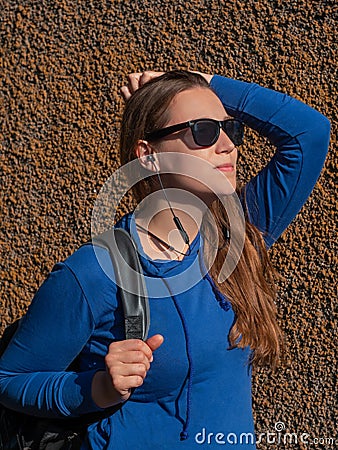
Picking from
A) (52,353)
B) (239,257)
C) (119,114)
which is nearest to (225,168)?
(239,257)

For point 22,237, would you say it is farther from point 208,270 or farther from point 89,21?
point 208,270

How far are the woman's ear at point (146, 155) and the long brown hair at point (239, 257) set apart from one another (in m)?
0.02

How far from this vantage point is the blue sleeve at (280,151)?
2.04 meters

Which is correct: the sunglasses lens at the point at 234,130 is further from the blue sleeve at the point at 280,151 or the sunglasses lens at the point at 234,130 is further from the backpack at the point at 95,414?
the backpack at the point at 95,414

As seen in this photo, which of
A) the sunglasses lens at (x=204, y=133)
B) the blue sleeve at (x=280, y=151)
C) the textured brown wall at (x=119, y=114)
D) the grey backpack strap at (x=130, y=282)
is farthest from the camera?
the textured brown wall at (x=119, y=114)

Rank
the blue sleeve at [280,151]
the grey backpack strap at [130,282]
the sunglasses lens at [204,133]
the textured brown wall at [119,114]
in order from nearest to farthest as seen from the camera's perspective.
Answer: the grey backpack strap at [130,282] → the sunglasses lens at [204,133] → the blue sleeve at [280,151] → the textured brown wall at [119,114]

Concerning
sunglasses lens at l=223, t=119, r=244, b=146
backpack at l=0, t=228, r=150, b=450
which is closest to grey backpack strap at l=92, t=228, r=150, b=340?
backpack at l=0, t=228, r=150, b=450

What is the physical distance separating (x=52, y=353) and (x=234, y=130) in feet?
2.40

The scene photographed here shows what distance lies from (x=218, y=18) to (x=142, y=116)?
54.2 inches

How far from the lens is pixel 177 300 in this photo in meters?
1.78

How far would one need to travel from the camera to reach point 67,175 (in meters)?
3.29

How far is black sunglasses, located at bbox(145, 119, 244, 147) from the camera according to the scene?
5.95 feet

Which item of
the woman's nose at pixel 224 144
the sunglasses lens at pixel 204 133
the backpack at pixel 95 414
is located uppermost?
the sunglasses lens at pixel 204 133

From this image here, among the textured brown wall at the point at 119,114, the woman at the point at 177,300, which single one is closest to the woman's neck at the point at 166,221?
the woman at the point at 177,300
